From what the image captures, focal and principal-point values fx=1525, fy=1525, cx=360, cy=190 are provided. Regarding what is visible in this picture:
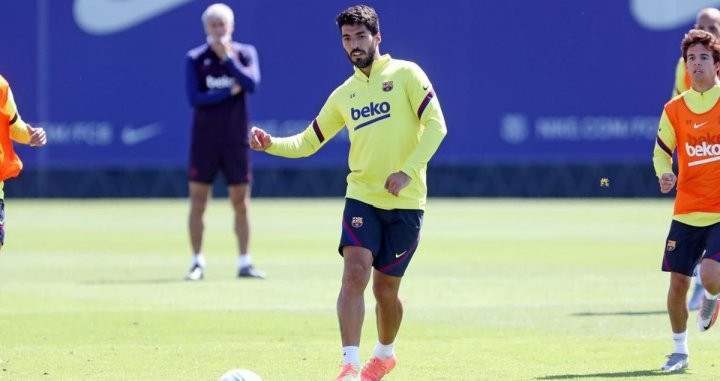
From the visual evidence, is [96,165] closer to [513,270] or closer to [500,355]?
[513,270]

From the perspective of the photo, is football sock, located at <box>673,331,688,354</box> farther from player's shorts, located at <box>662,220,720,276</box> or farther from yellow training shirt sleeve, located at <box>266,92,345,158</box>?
yellow training shirt sleeve, located at <box>266,92,345,158</box>

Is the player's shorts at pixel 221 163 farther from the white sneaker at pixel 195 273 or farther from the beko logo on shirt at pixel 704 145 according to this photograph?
the beko logo on shirt at pixel 704 145

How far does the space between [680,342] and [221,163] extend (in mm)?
7351

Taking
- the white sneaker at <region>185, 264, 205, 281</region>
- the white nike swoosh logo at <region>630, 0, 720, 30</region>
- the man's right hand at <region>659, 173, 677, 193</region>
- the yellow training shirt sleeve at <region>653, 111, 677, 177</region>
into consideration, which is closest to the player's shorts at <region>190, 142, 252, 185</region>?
the white sneaker at <region>185, 264, 205, 281</region>

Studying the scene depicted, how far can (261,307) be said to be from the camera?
12.8m

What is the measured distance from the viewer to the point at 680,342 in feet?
30.4

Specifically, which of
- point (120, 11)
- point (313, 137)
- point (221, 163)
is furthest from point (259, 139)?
point (120, 11)

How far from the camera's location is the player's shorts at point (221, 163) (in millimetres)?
15602

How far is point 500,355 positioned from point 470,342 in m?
0.70

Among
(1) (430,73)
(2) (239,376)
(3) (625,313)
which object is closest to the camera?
(2) (239,376)

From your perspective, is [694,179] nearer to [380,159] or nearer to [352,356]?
[380,159]

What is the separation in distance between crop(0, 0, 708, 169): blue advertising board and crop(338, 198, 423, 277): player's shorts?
20.4 metres

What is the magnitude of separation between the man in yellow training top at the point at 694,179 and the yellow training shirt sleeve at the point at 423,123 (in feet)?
4.84

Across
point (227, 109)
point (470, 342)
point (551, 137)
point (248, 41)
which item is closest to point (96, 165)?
point (248, 41)
